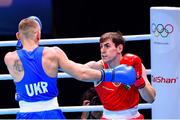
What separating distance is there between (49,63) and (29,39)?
0.19 meters

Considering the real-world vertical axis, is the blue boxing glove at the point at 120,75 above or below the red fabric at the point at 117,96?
above

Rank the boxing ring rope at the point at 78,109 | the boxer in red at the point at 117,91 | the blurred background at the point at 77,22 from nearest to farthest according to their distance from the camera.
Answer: the boxer in red at the point at 117,91 → the boxing ring rope at the point at 78,109 → the blurred background at the point at 77,22

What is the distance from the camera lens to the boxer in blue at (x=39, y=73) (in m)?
3.76

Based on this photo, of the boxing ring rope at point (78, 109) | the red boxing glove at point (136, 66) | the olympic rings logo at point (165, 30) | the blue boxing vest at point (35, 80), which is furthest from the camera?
the boxing ring rope at point (78, 109)

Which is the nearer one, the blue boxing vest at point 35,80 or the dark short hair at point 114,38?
the blue boxing vest at point 35,80

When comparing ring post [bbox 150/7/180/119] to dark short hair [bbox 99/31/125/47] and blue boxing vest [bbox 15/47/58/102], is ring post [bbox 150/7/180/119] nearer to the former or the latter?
dark short hair [bbox 99/31/125/47]

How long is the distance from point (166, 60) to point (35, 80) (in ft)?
3.46

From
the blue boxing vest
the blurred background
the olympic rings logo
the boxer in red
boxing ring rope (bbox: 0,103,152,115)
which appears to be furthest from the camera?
the blurred background

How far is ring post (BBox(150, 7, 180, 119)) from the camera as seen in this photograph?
4.38 metres

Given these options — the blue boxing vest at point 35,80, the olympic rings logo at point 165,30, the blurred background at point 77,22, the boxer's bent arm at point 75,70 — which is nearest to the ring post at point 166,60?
the olympic rings logo at point 165,30

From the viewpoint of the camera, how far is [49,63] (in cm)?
376

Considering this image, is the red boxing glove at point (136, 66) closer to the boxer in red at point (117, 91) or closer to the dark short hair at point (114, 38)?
the boxer in red at point (117, 91)

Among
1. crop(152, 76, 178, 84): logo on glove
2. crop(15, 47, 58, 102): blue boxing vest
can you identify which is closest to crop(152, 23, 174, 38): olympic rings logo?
crop(152, 76, 178, 84): logo on glove

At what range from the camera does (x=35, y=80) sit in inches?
148
